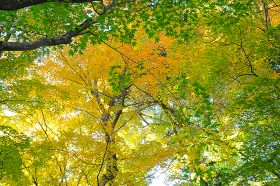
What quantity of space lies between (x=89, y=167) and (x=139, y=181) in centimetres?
179

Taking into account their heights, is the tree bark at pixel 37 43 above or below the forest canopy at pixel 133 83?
below

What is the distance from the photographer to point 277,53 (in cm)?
704

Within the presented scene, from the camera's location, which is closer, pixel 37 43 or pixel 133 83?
pixel 37 43

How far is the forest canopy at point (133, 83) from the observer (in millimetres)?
6242

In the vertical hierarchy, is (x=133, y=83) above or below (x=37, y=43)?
above

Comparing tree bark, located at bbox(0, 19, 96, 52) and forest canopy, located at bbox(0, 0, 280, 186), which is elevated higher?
forest canopy, located at bbox(0, 0, 280, 186)

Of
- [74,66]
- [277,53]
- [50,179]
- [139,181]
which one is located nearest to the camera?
[277,53]

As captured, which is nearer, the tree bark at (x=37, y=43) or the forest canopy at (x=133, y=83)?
the tree bark at (x=37, y=43)

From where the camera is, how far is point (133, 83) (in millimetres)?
10586

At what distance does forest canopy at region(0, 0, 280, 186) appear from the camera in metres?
6.24

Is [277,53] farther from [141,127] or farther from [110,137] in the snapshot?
[141,127]

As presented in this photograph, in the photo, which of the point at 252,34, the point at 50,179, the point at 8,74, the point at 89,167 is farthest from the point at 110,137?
the point at 252,34

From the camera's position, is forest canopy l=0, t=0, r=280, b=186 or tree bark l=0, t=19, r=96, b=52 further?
forest canopy l=0, t=0, r=280, b=186

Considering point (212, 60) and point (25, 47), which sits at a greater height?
point (212, 60)
